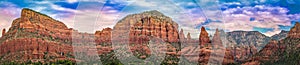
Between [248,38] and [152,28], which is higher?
[152,28]

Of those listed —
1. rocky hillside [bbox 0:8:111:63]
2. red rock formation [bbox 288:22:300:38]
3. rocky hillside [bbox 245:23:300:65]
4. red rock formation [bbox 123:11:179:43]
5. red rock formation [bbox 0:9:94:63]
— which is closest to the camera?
rocky hillside [bbox 245:23:300:65]

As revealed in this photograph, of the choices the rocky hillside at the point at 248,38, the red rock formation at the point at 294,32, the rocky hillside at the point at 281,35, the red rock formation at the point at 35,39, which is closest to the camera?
the red rock formation at the point at 35,39

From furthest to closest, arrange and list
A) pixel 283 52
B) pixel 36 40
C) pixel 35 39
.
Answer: pixel 36 40, pixel 35 39, pixel 283 52

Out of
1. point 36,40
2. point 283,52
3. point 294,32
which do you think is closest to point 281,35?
point 294,32

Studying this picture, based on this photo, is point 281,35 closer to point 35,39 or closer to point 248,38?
point 248,38

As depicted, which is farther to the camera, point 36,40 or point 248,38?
point 248,38

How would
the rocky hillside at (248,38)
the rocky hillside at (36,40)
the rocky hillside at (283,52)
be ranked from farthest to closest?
the rocky hillside at (248,38) → the rocky hillside at (36,40) → the rocky hillside at (283,52)

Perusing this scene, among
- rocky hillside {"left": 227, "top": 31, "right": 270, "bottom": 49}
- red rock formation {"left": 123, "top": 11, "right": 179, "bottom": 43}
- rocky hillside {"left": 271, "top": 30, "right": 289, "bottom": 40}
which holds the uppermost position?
red rock formation {"left": 123, "top": 11, "right": 179, "bottom": 43}

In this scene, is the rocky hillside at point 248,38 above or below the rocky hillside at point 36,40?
below

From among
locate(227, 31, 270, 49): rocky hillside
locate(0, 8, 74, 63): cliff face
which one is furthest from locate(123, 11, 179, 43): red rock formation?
locate(227, 31, 270, 49): rocky hillside

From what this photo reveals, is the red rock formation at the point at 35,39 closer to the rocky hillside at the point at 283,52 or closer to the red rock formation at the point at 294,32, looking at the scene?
the rocky hillside at the point at 283,52

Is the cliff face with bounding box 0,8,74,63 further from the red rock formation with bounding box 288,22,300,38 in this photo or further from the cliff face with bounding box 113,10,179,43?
the red rock formation with bounding box 288,22,300,38

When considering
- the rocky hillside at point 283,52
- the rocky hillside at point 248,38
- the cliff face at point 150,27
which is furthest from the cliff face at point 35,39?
the rocky hillside at point 248,38

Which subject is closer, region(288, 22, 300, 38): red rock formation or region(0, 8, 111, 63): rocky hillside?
region(0, 8, 111, 63): rocky hillside
